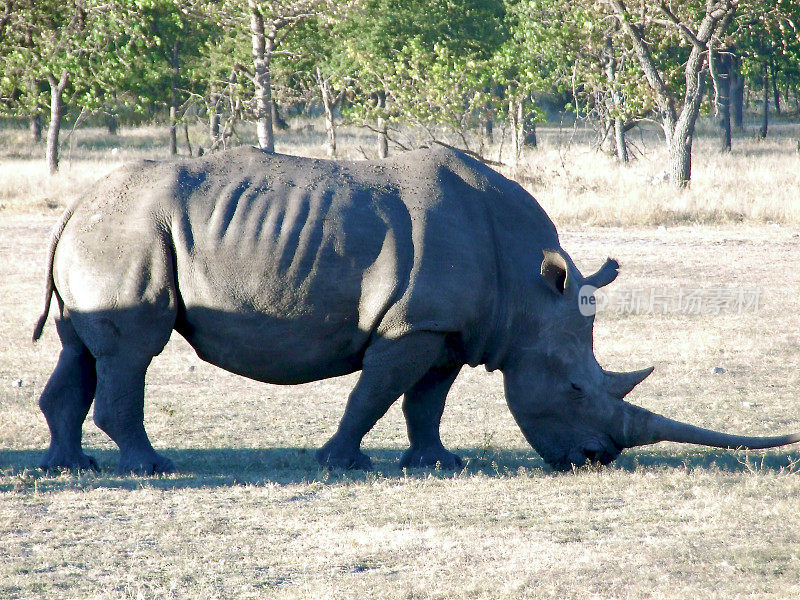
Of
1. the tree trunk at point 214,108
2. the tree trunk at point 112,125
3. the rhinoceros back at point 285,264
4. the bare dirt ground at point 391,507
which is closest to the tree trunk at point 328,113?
the tree trunk at point 214,108

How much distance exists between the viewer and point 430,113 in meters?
23.9

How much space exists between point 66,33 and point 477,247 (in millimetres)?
21115

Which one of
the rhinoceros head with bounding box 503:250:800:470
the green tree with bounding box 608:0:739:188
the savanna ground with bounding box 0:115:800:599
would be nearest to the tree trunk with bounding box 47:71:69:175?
the green tree with bounding box 608:0:739:188

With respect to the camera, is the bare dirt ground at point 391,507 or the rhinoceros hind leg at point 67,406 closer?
the bare dirt ground at point 391,507

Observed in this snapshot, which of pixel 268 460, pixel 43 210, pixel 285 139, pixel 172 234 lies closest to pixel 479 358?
pixel 268 460

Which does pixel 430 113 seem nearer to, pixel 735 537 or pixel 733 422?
pixel 733 422

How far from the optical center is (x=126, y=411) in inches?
253

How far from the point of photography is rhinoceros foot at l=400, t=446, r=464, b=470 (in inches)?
270

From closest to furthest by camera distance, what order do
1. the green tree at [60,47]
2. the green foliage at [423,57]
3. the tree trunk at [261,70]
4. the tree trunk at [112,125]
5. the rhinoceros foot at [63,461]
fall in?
1. the rhinoceros foot at [63,461]
2. the tree trunk at [261,70]
3. the green foliage at [423,57]
4. the green tree at [60,47]
5. the tree trunk at [112,125]

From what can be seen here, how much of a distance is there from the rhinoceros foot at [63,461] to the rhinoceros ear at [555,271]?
305cm

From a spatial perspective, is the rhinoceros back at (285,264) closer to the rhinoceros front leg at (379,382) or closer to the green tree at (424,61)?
the rhinoceros front leg at (379,382)

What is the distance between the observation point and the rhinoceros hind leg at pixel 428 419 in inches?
271

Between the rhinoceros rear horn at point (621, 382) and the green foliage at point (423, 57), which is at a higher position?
the green foliage at point (423, 57)

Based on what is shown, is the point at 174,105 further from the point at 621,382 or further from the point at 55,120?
the point at 621,382
